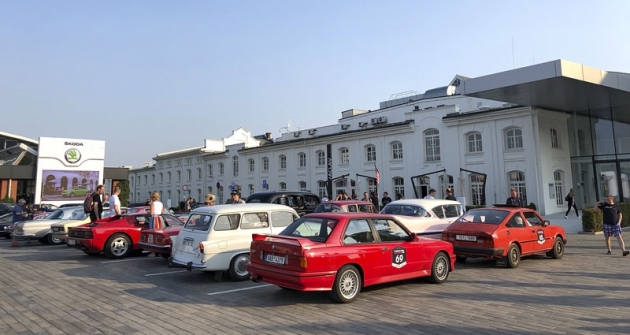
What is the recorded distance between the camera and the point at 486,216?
1088 centimetres

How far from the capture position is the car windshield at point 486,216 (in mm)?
10609

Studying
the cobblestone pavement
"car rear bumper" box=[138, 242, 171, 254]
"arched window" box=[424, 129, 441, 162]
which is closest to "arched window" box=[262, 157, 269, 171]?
"arched window" box=[424, 129, 441, 162]

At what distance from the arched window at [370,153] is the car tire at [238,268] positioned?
2634 cm

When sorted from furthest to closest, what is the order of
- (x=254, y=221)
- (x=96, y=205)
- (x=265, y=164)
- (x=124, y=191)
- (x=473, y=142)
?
(x=124, y=191)
(x=265, y=164)
(x=473, y=142)
(x=96, y=205)
(x=254, y=221)

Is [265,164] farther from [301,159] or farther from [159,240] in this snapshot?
[159,240]

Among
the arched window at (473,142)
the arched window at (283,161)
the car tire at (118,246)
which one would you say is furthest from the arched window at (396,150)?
the car tire at (118,246)

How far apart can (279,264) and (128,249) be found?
768 centimetres

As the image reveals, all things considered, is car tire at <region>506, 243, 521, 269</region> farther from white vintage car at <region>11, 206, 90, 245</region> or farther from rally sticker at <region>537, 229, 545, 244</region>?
white vintage car at <region>11, 206, 90, 245</region>

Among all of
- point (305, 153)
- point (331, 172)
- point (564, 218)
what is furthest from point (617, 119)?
point (305, 153)

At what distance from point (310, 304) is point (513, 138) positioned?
24477 millimetres

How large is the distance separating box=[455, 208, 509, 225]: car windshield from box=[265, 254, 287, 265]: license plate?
248 inches

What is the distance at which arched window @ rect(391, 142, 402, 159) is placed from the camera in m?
33.0

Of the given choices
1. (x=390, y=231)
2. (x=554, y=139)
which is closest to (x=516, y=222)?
(x=390, y=231)

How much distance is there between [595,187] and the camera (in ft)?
88.8
